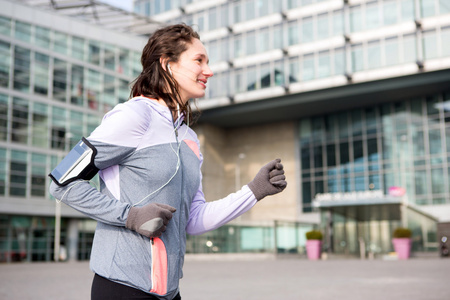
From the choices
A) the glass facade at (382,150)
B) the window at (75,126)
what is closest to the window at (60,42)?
the window at (75,126)

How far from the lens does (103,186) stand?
77.6 inches

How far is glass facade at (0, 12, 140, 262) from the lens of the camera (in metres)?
38.0

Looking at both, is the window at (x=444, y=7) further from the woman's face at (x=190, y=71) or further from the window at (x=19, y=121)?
the woman's face at (x=190, y=71)

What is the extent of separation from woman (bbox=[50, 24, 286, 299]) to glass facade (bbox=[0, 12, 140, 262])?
111 feet

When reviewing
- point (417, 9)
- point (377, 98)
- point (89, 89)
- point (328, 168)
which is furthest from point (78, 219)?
point (417, 9)

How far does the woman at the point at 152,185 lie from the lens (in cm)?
183

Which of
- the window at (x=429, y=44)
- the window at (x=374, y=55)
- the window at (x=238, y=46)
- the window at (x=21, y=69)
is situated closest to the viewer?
the window at (x=429, y=44)

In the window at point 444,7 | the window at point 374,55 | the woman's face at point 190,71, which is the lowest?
the woman's face at point 190,71

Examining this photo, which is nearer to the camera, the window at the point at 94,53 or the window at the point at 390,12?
the window at the point at 390,12

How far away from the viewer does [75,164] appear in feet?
6.07

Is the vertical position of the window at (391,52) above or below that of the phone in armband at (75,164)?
above

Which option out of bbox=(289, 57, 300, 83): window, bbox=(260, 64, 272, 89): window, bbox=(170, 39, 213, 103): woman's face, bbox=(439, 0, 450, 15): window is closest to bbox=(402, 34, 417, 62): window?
bbox=(439, 0, 450, 15): window

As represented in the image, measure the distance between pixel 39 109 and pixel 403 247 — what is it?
26044 mm

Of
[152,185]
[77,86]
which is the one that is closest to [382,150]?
[77,86]
